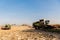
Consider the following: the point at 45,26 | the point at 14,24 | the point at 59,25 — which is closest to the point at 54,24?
the point at 59,25

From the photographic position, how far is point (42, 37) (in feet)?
26.7

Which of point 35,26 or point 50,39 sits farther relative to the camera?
point 35,26

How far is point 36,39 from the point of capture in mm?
7926

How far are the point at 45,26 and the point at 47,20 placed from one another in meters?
0.53

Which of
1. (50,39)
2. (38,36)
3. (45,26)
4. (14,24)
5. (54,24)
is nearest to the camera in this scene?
(50,39)

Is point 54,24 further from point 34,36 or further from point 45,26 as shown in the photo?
point 34,36

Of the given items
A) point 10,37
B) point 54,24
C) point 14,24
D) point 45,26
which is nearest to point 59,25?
point 54,24

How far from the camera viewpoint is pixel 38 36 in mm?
8367

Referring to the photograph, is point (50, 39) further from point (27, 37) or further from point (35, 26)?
point (35, 26)

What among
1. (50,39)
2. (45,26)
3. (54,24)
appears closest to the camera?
(50,39)

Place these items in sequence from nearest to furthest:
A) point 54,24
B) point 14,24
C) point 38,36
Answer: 1. point 38,36
2. point 54,24
3. point 14,24

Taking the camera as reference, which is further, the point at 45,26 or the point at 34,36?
the point at 45,26

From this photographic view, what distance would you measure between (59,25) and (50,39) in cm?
501

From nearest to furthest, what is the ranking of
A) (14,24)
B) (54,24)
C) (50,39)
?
(50,39) → (54,24) → (14,24)
